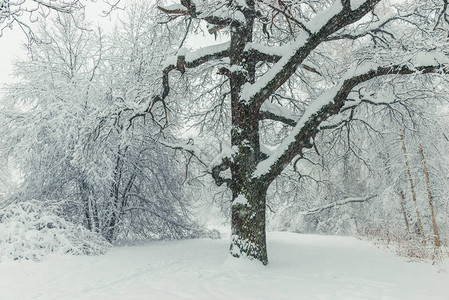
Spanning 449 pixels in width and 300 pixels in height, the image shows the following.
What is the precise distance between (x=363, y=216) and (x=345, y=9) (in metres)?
13.7

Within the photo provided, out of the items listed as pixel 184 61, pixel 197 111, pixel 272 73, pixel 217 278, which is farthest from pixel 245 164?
pixel 197 111

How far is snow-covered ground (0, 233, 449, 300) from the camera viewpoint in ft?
12.7

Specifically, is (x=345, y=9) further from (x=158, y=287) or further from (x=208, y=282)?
(x=158, y=287)

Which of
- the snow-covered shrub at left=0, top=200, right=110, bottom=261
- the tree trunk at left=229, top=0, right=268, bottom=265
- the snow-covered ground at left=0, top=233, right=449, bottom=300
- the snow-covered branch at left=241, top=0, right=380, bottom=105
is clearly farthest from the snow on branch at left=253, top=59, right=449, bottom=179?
the snow-covered shrub at left=0, top=200, right=110, bottom=261

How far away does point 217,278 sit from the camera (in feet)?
15.5

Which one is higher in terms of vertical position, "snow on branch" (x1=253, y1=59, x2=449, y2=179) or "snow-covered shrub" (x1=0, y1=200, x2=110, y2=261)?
"snow on branch" (x1=253, y1=59, x2=449, y2=179)

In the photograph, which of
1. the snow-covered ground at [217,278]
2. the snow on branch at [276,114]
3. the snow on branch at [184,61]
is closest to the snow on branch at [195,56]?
the snow on branch at [184,61]

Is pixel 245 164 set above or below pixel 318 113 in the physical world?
below

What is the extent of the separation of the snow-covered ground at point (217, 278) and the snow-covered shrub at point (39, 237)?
374 mm

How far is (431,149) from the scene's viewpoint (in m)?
11.7

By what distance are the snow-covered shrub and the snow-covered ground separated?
1.23 ft

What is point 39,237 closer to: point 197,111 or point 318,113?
point 197,111

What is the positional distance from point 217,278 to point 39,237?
396cm

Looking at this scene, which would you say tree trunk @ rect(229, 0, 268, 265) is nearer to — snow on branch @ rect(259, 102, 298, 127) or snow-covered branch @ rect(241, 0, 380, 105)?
snow-covered branch @ rect(241, 0, 380, 105)
